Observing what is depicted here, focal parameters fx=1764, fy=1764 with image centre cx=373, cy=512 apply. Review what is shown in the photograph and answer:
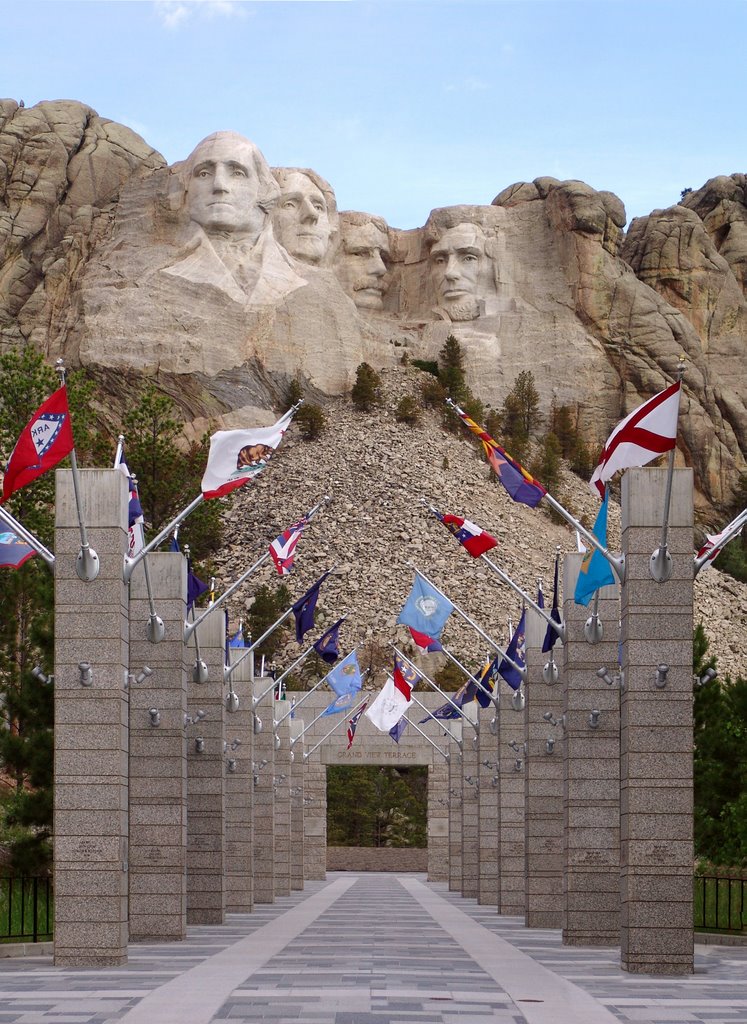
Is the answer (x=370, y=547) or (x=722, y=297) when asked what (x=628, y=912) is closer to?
(x=370, y=547)

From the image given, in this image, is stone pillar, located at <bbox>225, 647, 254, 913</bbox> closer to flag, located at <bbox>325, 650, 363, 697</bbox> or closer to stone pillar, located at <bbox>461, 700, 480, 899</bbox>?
flag, located at <bbox>325, 650, 363, 697</bbox>

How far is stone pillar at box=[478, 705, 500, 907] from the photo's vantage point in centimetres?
3997

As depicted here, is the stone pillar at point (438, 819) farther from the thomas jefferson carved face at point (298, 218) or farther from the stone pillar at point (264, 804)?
the thomas jefferson carved face at point (298, 218)

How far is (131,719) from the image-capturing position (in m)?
26.4

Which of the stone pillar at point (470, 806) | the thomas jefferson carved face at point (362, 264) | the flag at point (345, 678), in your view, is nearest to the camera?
the flag at point (345, 678)

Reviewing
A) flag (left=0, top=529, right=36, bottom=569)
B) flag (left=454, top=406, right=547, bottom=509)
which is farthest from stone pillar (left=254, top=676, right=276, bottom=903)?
flag (left=0, top=529, right=36, bottom=569)

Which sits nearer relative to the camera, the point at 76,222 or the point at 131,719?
the point at 131,719

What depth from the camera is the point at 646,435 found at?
66.8 feet

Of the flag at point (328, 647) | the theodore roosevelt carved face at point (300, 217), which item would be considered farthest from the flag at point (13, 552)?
the theodore roosevelt carved face at point (300, 217)

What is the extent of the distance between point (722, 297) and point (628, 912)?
3660 inches

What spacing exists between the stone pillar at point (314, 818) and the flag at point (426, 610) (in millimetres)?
30646

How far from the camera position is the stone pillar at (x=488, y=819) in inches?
1574

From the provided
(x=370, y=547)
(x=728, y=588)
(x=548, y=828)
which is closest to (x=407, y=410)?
(x=370, y=547)

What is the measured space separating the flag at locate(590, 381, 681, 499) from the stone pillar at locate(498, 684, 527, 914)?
14607 mm
